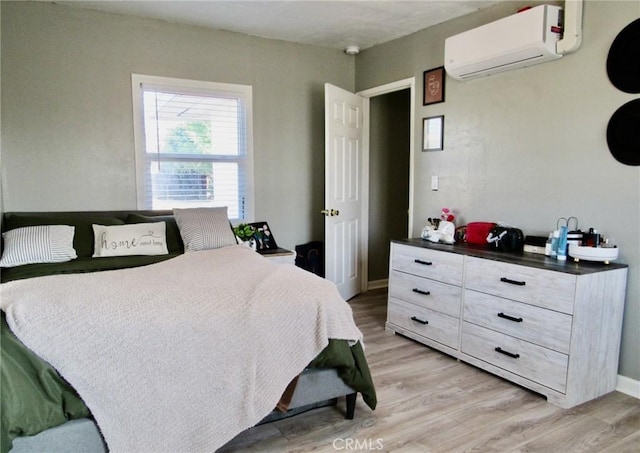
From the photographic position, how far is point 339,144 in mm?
4027

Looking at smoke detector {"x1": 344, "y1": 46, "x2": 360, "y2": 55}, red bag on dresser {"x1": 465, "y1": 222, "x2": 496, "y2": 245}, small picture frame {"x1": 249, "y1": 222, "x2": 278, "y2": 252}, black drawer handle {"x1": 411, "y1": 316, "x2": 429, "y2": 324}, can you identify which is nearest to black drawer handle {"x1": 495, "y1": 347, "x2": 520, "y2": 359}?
black drawer handle {"x1": 411, "y1": 316, "x2": 429, "y2": 324}

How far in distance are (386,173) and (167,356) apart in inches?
138

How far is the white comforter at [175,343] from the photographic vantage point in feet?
5.10

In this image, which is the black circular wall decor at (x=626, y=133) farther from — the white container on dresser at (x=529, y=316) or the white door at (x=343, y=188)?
the white door at (x=343, y=188)

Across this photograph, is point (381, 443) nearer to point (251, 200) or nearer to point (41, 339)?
point (41, 339)

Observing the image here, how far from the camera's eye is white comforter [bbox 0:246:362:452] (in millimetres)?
1556

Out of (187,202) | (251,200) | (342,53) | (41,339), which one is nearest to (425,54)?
(342,53)

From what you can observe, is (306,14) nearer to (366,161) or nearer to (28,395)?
(366,161)

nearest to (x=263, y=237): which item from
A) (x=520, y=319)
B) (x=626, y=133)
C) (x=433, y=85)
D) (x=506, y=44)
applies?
(x=433, y=85)

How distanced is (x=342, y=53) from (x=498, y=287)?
2.88 metres

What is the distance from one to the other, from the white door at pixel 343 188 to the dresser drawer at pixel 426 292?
848mm

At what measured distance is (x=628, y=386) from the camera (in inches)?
95.8

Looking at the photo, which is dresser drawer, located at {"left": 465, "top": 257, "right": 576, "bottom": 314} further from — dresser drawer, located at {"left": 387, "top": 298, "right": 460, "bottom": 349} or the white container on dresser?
dresser drawer, located at {"left": 387, "top": 298, "right": 460, "bottom": 349}

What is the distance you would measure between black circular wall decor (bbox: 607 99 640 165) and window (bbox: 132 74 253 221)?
2754 millimetres
